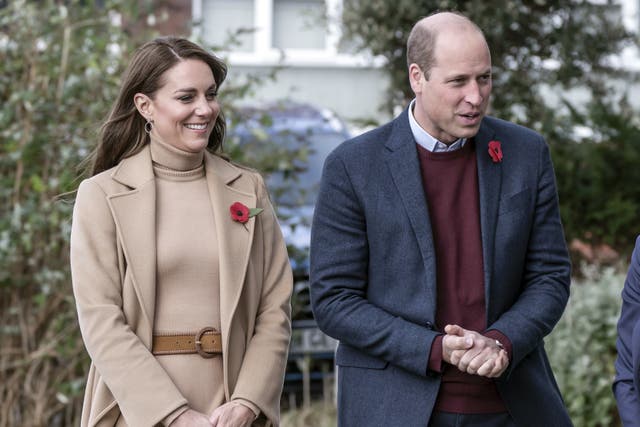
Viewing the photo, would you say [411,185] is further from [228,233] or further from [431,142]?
[228,233]

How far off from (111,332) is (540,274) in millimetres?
1371

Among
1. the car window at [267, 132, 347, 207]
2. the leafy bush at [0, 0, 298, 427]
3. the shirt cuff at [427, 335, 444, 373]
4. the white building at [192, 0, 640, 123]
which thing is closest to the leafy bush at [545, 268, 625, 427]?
the car window at [267, 132, 347, 207]

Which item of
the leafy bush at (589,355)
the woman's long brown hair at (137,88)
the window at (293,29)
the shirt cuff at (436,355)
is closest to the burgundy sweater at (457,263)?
the shirt cuff at (436,355)

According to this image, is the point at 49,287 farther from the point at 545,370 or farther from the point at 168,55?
the point at 545,370

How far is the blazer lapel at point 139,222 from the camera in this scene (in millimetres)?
3693

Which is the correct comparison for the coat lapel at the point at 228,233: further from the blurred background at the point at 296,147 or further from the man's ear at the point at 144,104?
the blurred background at the point at 296,147

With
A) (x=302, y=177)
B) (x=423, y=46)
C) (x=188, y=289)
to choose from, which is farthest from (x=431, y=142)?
(x=302, y=177)

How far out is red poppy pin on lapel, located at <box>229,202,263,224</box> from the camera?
3.89 meters

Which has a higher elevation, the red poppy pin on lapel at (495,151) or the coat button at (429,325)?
the red poppy pin on lapel at (495,151)

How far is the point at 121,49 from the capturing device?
667 cm

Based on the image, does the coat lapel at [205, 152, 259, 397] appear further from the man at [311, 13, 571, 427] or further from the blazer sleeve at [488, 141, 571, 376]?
the blazer sleeve at [488, 141, 571, 376]

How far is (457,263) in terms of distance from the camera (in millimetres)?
3738

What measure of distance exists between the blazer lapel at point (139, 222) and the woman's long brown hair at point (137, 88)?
107mm

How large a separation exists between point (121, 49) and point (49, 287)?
1.40 m
